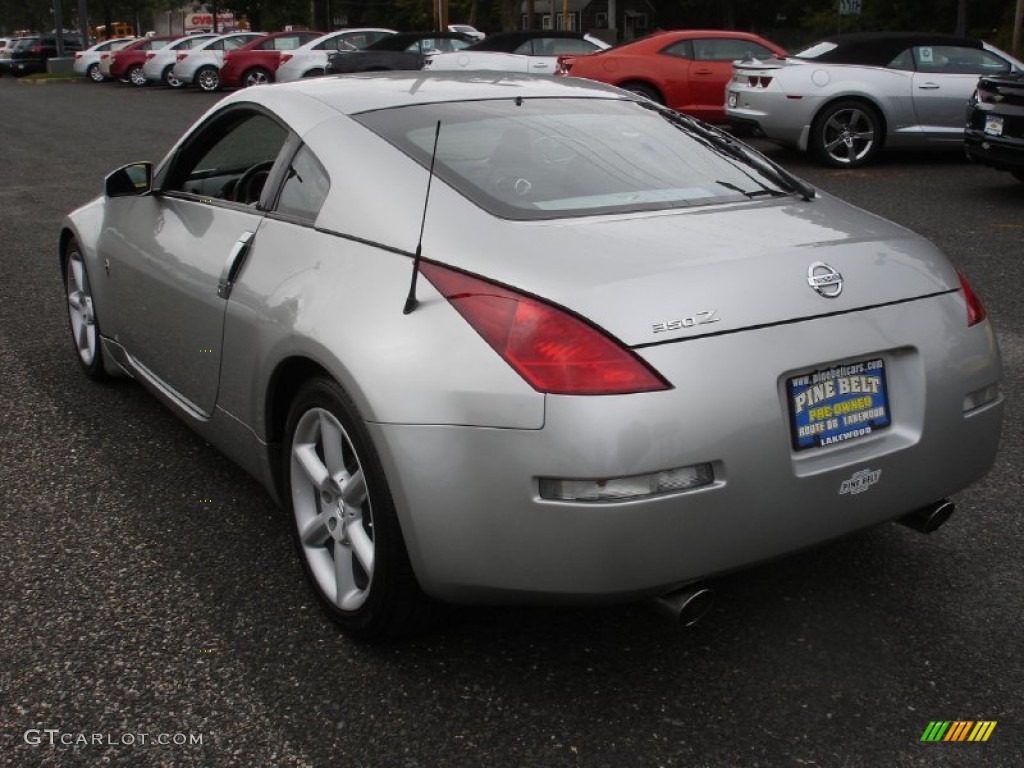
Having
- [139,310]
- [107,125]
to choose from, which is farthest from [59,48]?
[139,310]

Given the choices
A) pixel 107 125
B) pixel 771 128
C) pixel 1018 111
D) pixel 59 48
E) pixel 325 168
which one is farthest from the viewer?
pixel 59 48

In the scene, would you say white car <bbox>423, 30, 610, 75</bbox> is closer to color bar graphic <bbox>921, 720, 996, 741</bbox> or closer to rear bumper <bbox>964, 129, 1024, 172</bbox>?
rear bumper <bbox>964, 129, 1024, 172</bbox>

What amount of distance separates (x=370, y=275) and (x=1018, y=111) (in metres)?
8.76

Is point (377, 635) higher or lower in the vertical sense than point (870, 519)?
lower

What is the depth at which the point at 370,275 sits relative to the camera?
3004 mm

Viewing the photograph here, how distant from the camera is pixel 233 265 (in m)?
3.59

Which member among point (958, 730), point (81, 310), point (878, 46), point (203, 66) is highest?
point (878, 46)

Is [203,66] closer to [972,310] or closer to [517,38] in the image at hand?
[517,38]

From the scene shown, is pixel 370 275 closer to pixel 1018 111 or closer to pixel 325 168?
pixel 325 168

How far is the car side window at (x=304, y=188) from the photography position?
339 cm

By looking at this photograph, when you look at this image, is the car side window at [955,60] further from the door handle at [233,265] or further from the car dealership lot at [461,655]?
the door handle at [233,265]

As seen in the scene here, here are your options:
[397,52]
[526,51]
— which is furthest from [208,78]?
[526,51]

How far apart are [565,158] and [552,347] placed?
1.03m

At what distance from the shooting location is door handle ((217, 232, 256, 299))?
3.58m
